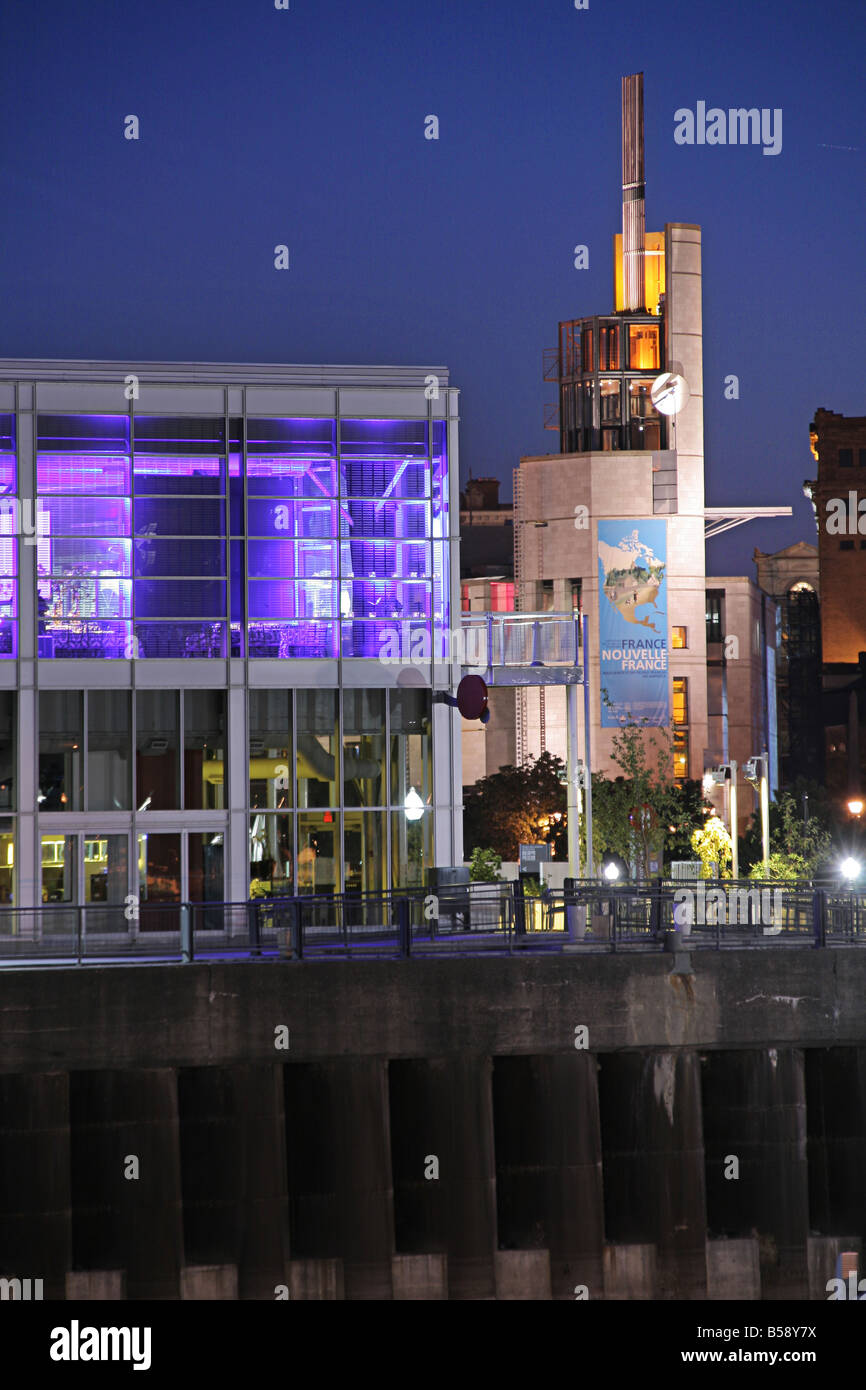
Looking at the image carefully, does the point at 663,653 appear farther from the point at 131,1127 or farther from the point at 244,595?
the point at 131,1127

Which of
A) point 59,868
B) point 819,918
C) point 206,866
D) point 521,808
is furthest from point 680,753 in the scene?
point 819,918

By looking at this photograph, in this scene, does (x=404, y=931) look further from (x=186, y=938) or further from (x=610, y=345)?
(x=610, y=345)

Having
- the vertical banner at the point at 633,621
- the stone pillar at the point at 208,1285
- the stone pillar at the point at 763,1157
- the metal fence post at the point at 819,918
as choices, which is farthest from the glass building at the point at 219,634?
the vertical banner at the point at 633,621

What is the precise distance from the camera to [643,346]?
10100cm

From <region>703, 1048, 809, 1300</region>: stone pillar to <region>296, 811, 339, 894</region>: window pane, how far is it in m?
12.0

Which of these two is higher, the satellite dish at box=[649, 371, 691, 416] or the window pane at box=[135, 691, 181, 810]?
the satellite dish at box=[649, 371, 691, 416]

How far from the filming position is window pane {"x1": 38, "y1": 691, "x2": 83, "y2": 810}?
3588cm

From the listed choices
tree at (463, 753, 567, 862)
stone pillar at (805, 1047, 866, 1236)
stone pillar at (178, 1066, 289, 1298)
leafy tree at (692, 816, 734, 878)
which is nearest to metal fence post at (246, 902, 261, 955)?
stone pillar at (178, 1066, 289, 1298)

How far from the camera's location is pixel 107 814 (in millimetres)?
35906

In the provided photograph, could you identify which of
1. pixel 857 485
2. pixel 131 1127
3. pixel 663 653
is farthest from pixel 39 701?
pixel 857 485

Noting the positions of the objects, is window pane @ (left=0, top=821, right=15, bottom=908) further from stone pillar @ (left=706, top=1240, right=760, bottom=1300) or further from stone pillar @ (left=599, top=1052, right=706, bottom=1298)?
stone pillar @ (left=706, top=1240, right=760, bottom=1300)

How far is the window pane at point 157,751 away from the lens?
119 feet

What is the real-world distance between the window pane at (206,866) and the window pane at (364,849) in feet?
8.27

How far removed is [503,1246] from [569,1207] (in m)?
1.02
